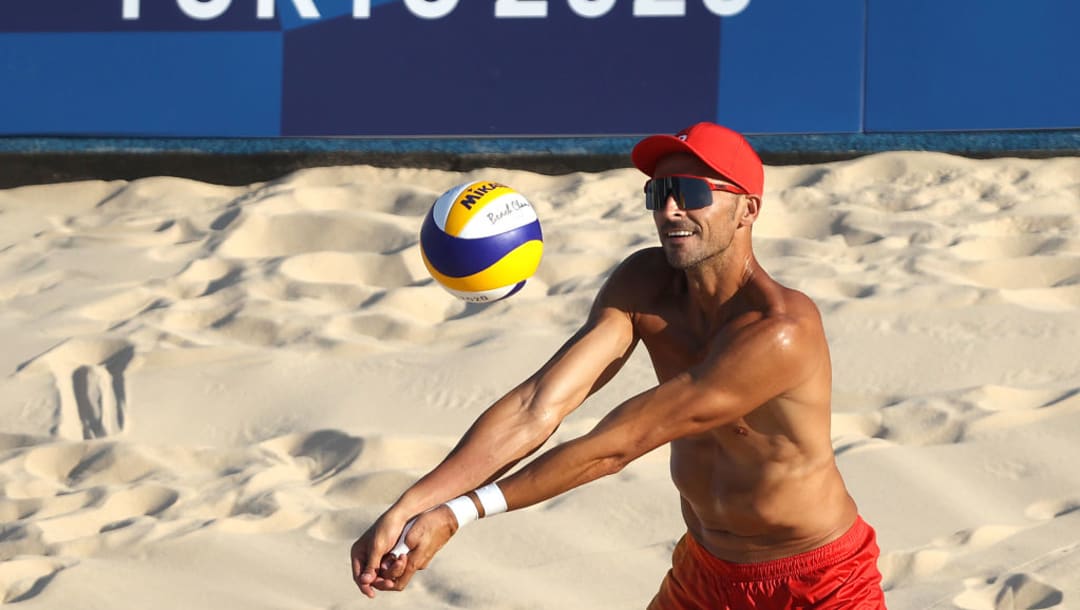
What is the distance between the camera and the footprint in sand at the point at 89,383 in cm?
555

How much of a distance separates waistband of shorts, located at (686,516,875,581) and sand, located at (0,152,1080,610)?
98 cm

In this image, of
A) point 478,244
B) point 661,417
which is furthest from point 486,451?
point 478,244

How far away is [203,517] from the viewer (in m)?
Answer: 4.84

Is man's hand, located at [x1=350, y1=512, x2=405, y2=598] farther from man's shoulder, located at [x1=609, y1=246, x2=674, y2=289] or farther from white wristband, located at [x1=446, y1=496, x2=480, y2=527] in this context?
man's shoulder, located at [x1=609, y1=246, x2=674, y2=289]

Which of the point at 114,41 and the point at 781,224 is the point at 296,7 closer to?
the point at 114,41

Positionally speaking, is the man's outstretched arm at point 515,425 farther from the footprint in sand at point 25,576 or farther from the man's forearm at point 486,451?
the footprint in sand at point 25,576

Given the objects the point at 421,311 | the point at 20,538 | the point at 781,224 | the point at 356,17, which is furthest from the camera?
the point at 356,17

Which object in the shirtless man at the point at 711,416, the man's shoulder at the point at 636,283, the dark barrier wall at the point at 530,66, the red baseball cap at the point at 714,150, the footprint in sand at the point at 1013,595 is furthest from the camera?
the dark barrier wall at the point at 530,66

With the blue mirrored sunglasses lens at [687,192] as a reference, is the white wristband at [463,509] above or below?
below

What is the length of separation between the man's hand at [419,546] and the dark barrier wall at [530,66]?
4.91 m

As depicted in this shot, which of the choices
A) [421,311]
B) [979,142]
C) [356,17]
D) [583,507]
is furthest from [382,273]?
[979,142]

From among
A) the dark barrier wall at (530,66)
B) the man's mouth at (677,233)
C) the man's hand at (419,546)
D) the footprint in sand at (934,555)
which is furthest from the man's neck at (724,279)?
the dark barrier wall at (530,66)

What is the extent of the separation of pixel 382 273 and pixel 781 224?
6.06 feet

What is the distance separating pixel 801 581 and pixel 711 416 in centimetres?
54
